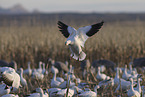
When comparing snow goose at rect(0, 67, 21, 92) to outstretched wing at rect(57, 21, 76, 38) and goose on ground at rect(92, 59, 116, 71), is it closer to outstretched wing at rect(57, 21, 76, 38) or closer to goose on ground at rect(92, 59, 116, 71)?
outstretched wing at rect(57, 21, 76, 38)

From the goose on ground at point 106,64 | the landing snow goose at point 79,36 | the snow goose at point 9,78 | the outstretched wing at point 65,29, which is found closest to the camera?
the landing snow goose at point 79,36

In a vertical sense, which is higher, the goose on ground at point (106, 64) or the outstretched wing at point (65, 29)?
the outstretched wing at point (65, 29)

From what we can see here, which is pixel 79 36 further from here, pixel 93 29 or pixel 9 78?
pixel 9 78

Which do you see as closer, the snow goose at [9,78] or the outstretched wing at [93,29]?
the outstretched wing at [93,29]

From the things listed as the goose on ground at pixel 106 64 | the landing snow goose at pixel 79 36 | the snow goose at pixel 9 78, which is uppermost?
the landing snow goose at pixel 79 36

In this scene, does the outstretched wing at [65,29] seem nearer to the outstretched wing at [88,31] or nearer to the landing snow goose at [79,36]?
the landing snow goose at [79,36]

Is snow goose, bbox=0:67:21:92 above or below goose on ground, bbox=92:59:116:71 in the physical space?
above

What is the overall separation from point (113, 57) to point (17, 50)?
4.66 meters

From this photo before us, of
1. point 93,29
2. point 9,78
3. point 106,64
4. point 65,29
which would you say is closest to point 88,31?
point 93,29

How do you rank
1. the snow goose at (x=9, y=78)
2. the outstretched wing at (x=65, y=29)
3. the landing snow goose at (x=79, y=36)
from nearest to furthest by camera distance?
1. the landing snow goose at (x=79, y=36)
2. the outstretched wing at (x=65, y=29)
3. the snow goose at (x=9, y=78)

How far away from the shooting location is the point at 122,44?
10.1 meters

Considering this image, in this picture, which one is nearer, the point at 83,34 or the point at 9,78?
the point at 83,34

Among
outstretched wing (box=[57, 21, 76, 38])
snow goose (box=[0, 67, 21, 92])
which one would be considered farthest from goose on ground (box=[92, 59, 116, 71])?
outstretched wing (box=[57, 21, 76, 38])

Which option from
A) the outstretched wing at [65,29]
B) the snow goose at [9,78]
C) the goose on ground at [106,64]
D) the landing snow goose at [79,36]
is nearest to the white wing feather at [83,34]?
the landing snow goose at [79,36]
